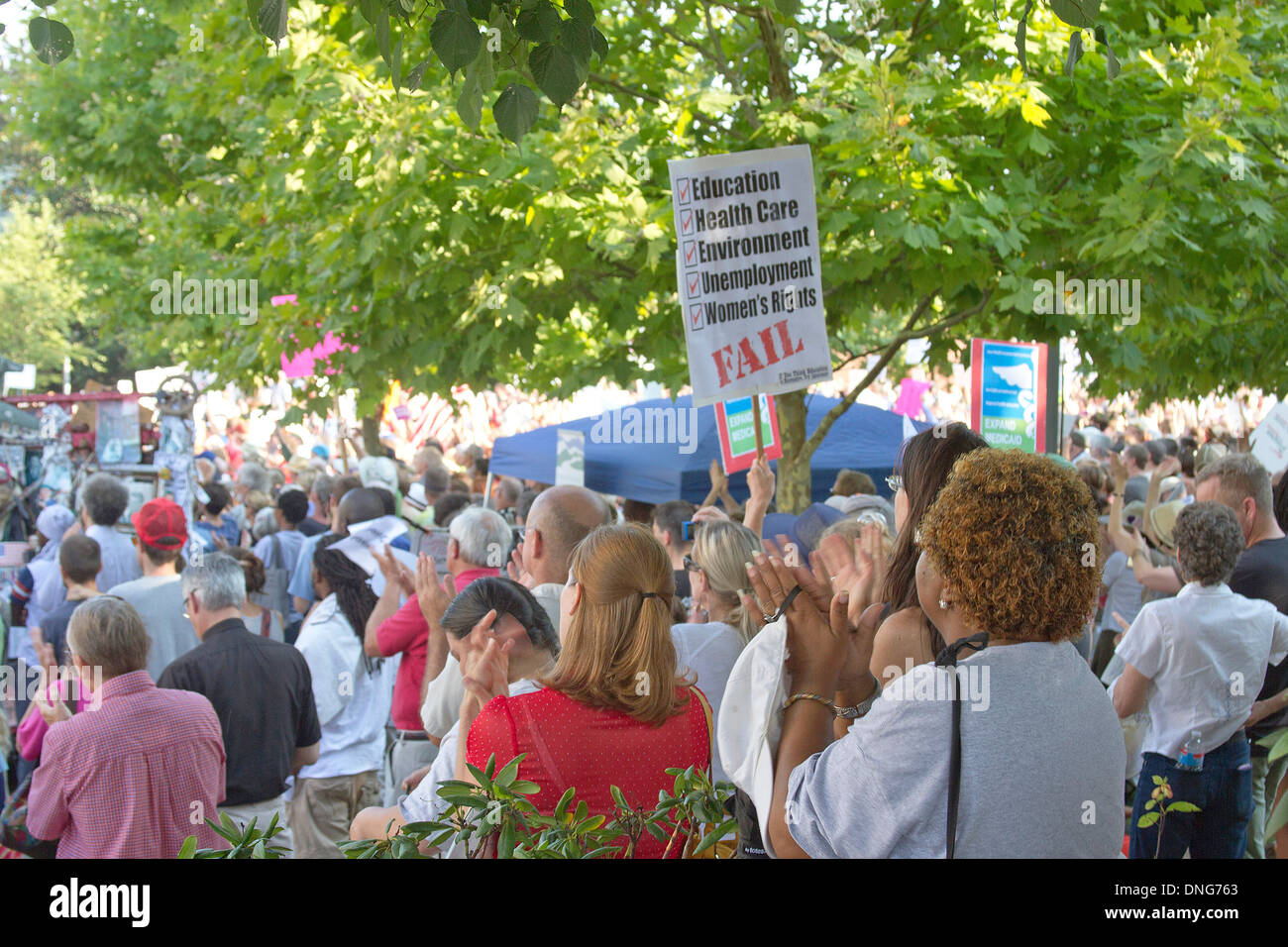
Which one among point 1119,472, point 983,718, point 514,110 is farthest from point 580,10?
point 1119,472

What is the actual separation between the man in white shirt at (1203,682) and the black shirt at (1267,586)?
188 millimetres

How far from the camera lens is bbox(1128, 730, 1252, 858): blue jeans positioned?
15.3ft

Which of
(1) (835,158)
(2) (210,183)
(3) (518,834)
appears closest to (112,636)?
(3) (518,834)

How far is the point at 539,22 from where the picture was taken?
9.05 feet

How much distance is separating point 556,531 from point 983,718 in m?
2.68

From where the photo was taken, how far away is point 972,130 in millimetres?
6836

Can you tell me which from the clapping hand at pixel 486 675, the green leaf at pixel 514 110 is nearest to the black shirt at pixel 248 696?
the clapping hand at pixel 486 675

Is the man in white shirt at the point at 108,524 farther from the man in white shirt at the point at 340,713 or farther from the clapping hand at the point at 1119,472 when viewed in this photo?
the clapping hand at the point at 1119,472

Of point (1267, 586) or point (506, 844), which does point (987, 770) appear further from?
point (1267, 586)

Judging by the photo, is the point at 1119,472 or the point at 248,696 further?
the point at 1119,472

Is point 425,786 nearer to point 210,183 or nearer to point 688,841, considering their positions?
point 688,841

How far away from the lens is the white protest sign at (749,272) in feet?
17.9
